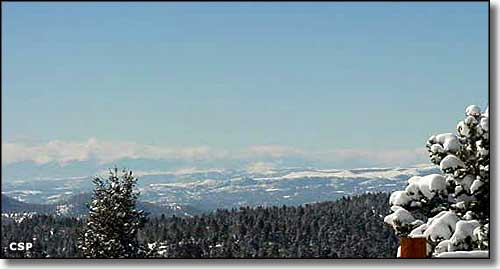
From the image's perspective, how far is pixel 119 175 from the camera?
429 centimetres

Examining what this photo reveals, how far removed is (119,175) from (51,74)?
2.05 ft

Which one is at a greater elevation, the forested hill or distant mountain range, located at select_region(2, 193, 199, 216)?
distant mountain range, located at select_region(2, 193, 199, 216)

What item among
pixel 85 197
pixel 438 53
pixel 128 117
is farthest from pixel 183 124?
pixel 438 53

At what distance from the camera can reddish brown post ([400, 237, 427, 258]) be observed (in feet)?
13.0

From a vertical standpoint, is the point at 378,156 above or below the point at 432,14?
below

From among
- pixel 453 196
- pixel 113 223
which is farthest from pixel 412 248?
pixel 113 223

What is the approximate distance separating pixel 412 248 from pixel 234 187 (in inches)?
36.4

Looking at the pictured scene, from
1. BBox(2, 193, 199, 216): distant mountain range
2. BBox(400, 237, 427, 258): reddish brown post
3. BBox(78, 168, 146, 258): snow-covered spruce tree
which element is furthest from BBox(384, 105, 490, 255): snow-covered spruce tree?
BBox(78, 168, 146, 258): snow-covered spruce tree

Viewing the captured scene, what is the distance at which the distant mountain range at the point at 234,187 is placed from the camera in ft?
13.4

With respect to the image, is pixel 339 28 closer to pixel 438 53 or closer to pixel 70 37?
pixel 438 53

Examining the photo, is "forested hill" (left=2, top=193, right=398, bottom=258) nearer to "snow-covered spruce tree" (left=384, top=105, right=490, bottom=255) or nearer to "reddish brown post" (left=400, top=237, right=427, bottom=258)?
"reddish brown post" (left=400, top=237, right=427, bottom=258)

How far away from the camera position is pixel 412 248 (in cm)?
398

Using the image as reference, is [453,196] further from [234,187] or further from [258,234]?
[234,187]

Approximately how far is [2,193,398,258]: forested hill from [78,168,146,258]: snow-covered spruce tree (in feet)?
0.38
